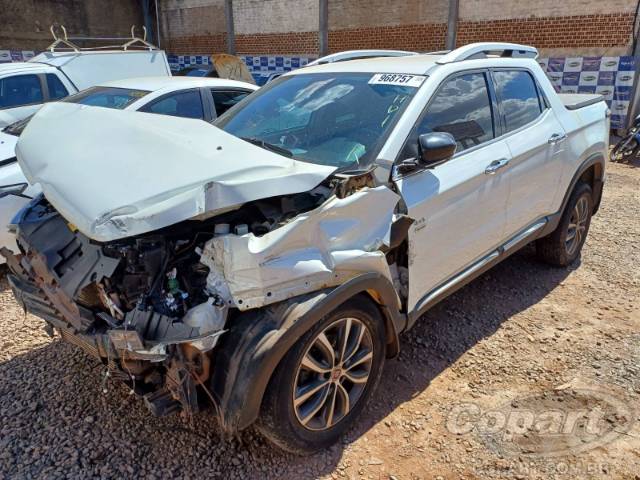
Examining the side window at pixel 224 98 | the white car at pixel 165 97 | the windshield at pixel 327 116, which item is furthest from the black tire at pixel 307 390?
the side window at pixel 224 98

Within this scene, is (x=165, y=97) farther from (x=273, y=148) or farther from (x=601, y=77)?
(x=601, y=77)

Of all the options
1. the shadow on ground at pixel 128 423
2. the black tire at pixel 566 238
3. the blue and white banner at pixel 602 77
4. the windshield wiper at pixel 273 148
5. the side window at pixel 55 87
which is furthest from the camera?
the blue and white banner at pixel 602 77

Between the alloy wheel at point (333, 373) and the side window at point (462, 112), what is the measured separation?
1087 millimetres

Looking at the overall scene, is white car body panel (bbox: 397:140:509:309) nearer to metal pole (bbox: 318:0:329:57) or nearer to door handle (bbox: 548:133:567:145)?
door handle (bbox: 548:133:567:145)

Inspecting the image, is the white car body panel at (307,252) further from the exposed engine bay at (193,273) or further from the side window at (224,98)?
the side window at (224,98)

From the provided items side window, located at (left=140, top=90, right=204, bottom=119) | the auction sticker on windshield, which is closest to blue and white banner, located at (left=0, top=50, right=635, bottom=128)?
side window, located at (left=140, top=90, right=204, bottom=119)

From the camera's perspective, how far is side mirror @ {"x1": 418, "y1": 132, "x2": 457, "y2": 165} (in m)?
2.63

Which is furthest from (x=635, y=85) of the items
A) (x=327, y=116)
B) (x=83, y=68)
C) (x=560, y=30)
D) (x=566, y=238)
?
(x=83, y=68)

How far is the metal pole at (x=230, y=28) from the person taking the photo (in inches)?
683

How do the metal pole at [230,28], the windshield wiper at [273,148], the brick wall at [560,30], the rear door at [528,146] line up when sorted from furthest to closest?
the metal pole at [230,28] < the brick wall at [560,30] < the rear door at [528,146] < the windshield wiper at [273,148]

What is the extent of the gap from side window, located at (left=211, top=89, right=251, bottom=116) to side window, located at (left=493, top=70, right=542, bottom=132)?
3.43m

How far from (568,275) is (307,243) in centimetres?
335

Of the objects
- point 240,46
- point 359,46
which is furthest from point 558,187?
point 240,46

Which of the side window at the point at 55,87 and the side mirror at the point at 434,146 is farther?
the side window at the point at 55,87
